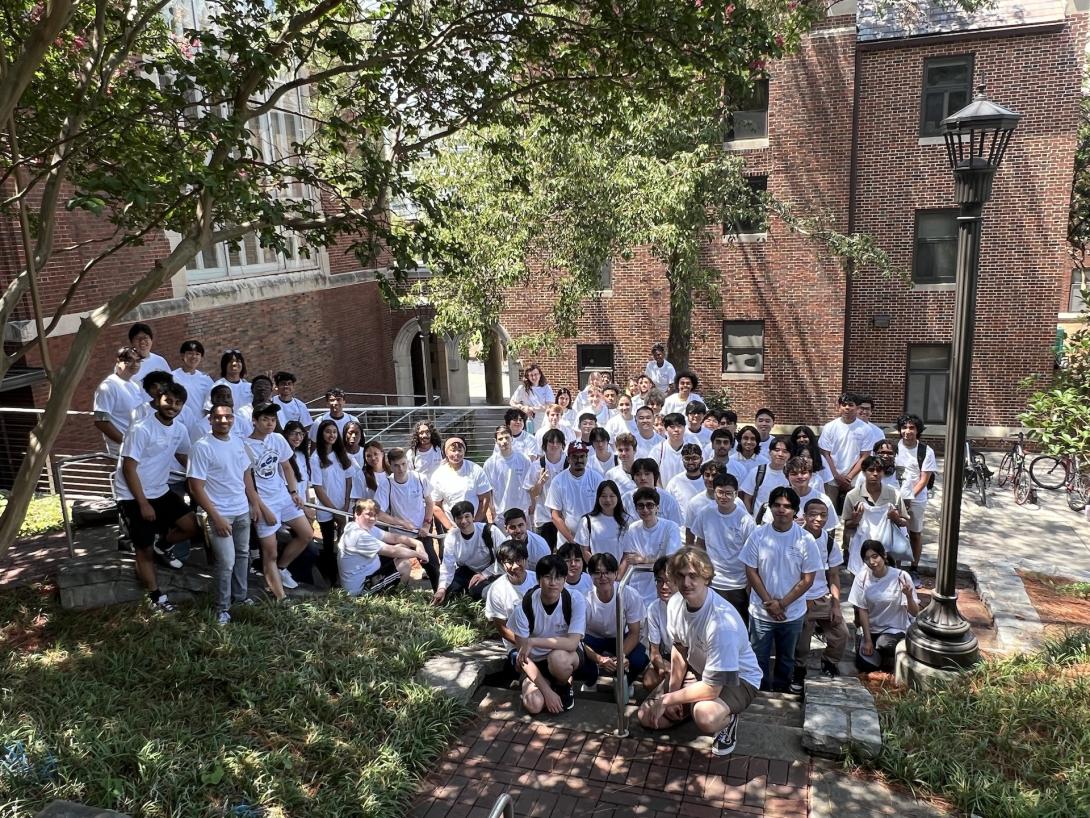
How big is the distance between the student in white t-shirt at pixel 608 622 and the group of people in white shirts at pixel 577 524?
2 centimetres

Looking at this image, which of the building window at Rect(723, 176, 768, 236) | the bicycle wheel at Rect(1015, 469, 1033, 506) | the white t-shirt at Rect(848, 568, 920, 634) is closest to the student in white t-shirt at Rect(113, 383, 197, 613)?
the white t-shirt at Rect(848, 568, 920, 634)

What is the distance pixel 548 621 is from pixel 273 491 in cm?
306

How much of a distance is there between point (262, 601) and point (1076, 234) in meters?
23.5

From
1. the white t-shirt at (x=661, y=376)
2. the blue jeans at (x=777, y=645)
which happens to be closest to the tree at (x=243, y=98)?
the blue jeans at (x=777, y=645)

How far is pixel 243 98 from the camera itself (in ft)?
22.3

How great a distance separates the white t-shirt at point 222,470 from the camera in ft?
22.4

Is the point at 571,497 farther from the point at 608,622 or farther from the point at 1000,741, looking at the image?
the point at 1000,741

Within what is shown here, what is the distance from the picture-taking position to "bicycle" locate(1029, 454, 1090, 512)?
44.2 ft

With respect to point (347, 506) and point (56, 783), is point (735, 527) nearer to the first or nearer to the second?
point (347, 506)

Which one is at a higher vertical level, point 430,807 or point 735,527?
point 735,527

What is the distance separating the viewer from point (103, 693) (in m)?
5.83

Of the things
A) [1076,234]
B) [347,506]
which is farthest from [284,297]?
[1076,234]

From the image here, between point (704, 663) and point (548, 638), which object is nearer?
point (704, 663)

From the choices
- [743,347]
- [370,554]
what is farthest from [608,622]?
[743,347]
